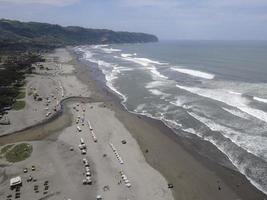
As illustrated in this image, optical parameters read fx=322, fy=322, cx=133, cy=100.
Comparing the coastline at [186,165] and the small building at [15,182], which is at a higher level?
the coastline at [186,165]

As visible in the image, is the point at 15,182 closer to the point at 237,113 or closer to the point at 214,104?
the point at 237,113

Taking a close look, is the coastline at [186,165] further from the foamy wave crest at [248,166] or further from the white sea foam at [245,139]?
the white sea foam at [245,139]

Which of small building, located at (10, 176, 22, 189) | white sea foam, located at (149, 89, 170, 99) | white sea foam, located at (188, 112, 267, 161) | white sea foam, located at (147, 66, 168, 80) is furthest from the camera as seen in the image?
white sea foam, located at (147, 66, 168, 80)

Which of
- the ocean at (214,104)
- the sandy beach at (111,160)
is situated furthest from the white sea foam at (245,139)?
the sandy beach at (111,160)

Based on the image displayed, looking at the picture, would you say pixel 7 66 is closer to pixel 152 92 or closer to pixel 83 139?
pixel 152 92

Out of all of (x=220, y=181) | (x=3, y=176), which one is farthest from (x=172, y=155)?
(x=3, y=176)

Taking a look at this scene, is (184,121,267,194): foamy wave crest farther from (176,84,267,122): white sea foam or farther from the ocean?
(176,84,267,122): white sea foam

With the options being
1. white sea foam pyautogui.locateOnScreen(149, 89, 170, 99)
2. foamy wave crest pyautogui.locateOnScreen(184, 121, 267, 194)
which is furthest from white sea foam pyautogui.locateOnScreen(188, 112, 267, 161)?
white sea foam pyautogui.locateOnScreen(149, 89, 170, 99)
